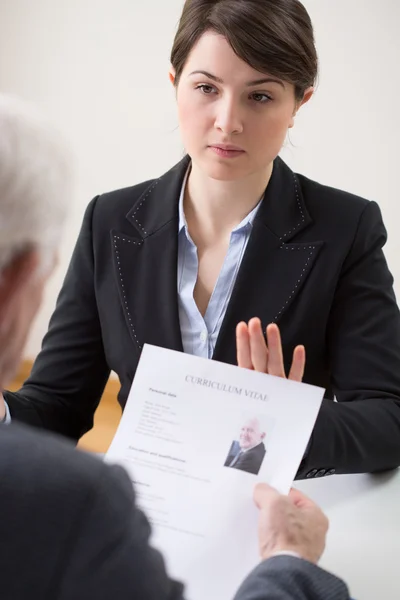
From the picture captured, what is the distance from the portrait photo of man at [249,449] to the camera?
1.14m

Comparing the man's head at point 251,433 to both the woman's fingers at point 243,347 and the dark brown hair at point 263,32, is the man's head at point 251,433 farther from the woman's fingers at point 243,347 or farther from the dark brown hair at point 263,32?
the dark brown hair at point 263,32

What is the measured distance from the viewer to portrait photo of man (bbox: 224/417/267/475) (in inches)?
44.9

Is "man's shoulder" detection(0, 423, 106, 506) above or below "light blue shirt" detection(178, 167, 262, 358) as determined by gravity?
below

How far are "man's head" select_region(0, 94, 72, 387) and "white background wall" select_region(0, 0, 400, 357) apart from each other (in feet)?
7.74

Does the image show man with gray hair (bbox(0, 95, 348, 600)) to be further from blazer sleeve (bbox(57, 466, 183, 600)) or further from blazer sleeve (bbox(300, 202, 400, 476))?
blazer sleeve (bbox(300, 202, 400, 476))

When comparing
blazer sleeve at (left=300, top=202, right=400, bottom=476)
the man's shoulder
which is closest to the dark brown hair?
blazer sleeve at (left=300, top=202, right=400, bottom=476)

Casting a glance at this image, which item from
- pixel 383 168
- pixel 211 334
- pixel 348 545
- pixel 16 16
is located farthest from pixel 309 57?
pixel 16 16

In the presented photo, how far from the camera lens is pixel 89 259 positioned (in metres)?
1.65

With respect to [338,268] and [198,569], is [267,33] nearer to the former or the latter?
[338,268]

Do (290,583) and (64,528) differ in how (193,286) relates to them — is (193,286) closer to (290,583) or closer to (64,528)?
(290,583)

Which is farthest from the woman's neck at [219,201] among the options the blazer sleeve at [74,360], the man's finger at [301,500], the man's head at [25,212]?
the man's head at [25,212]

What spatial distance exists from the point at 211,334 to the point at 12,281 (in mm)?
899

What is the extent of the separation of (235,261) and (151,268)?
168 millimetres

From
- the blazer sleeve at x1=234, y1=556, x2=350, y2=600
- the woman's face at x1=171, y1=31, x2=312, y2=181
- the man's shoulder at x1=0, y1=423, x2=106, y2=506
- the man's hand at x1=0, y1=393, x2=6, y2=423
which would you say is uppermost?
the woman's face at x1=171, y1=31, x2=312, y2=181
